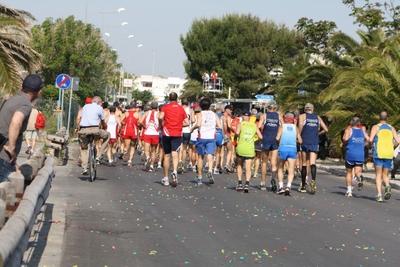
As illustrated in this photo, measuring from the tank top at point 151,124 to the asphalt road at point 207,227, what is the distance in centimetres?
480

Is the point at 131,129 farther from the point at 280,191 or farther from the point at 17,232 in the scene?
the point at 17,232

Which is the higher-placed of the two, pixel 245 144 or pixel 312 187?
pixel 245 144

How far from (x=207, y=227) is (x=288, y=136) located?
241 inches

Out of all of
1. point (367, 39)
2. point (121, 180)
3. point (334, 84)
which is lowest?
point (121, 180)

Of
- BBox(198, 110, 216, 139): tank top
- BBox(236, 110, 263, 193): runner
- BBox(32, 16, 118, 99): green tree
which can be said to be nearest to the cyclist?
BBox(198, 110, 216, 139): tank top

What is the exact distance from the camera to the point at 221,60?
246ft

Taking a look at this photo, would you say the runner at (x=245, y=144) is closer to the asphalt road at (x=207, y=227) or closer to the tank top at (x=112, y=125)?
the asphalt road at (x=207, y=227)

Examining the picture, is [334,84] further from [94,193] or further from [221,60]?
[221,60]

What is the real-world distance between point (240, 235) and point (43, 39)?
1868 inches

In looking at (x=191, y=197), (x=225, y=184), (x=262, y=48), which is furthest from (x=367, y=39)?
(x=262, y=48)

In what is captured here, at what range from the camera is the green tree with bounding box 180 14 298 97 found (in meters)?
73.1

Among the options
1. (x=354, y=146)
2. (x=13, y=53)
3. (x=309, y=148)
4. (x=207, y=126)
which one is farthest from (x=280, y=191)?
(x=13, y=53)

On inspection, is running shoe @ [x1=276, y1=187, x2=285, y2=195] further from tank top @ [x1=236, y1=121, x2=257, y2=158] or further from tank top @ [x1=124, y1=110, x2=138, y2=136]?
tank top @ [x1=124, y1=110, x2=138, y2=136]

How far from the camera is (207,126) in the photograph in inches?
768
